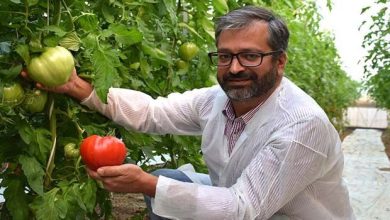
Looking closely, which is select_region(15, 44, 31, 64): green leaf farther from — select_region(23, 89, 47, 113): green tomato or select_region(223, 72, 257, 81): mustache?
select_region(223, 72, 257, 81): mustache

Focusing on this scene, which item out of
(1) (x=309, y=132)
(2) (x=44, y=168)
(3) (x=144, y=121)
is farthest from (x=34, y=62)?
(1) (x=309, y=132)

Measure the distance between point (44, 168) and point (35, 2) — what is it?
0.48 m

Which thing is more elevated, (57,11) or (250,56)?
(57,11)

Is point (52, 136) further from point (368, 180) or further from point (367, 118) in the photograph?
point (367, 118)

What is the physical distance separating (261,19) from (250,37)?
3.2 inches

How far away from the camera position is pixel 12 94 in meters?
1.43

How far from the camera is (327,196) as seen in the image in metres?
1.83

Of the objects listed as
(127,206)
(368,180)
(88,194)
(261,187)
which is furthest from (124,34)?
(368,180)

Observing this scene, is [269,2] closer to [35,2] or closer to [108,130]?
[108,130]

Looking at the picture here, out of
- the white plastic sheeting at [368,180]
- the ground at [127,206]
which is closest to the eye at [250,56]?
the ground at [127,206]

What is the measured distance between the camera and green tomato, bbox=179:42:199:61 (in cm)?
227

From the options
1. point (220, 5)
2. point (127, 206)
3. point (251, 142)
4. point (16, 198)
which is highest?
point (220, 5)

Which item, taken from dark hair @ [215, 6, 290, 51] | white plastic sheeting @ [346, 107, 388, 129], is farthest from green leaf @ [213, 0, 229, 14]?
white plastic sheeting @ [346, 107, 388, 129]

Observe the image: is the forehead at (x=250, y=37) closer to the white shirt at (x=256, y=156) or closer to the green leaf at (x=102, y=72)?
the white shirt at (x=256, y=156)
